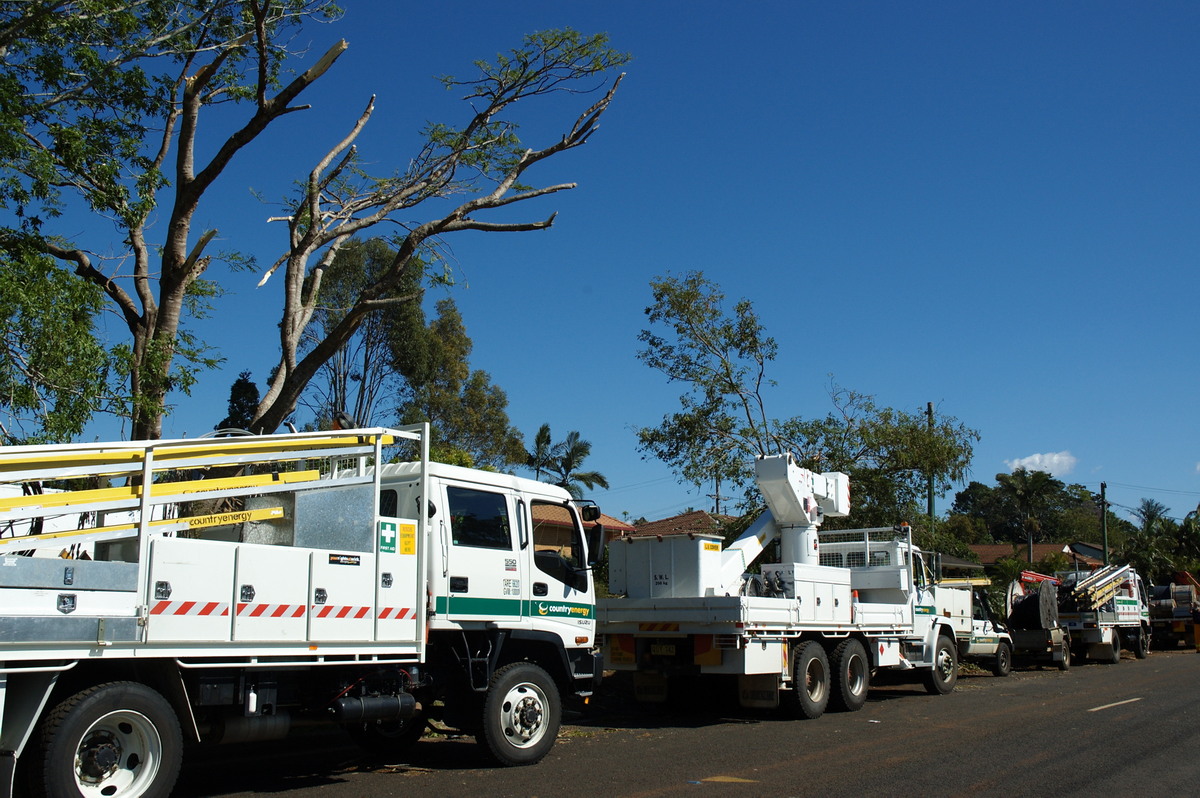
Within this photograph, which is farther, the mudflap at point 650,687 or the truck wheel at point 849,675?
the truck wheel at point 849,675

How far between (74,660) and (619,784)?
169 inches

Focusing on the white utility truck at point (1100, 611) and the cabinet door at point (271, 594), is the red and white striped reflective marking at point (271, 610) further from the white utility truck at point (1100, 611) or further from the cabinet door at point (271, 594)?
the white utility truck at point (1100, 611)

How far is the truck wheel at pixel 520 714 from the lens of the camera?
29.1ft

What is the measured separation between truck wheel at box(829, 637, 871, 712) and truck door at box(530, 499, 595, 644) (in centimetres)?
504

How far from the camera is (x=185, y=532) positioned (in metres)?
8.68

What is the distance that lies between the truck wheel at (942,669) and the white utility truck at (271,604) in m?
8.88

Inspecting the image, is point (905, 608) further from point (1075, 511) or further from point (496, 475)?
point (1075, 511)

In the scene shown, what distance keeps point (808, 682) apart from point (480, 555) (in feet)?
20.3

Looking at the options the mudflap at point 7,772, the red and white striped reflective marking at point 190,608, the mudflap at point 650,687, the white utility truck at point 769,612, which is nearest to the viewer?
the mudflap at point 7,772

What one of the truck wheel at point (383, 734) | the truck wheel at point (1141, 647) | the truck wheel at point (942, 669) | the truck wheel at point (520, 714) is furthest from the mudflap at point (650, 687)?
the truck wheel at point (1141, 647)

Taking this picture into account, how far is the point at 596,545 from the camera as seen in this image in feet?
32.9

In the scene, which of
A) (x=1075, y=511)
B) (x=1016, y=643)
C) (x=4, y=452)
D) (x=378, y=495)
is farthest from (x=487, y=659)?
(x=1075, y=511)

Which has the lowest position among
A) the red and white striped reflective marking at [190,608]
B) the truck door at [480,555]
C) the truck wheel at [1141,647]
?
the truck wheel at [1141,647]

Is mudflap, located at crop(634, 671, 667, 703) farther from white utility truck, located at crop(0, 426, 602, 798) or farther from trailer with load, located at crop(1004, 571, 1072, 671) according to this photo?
trailer with load, located at crop(1004, 571, 1072, 671)
